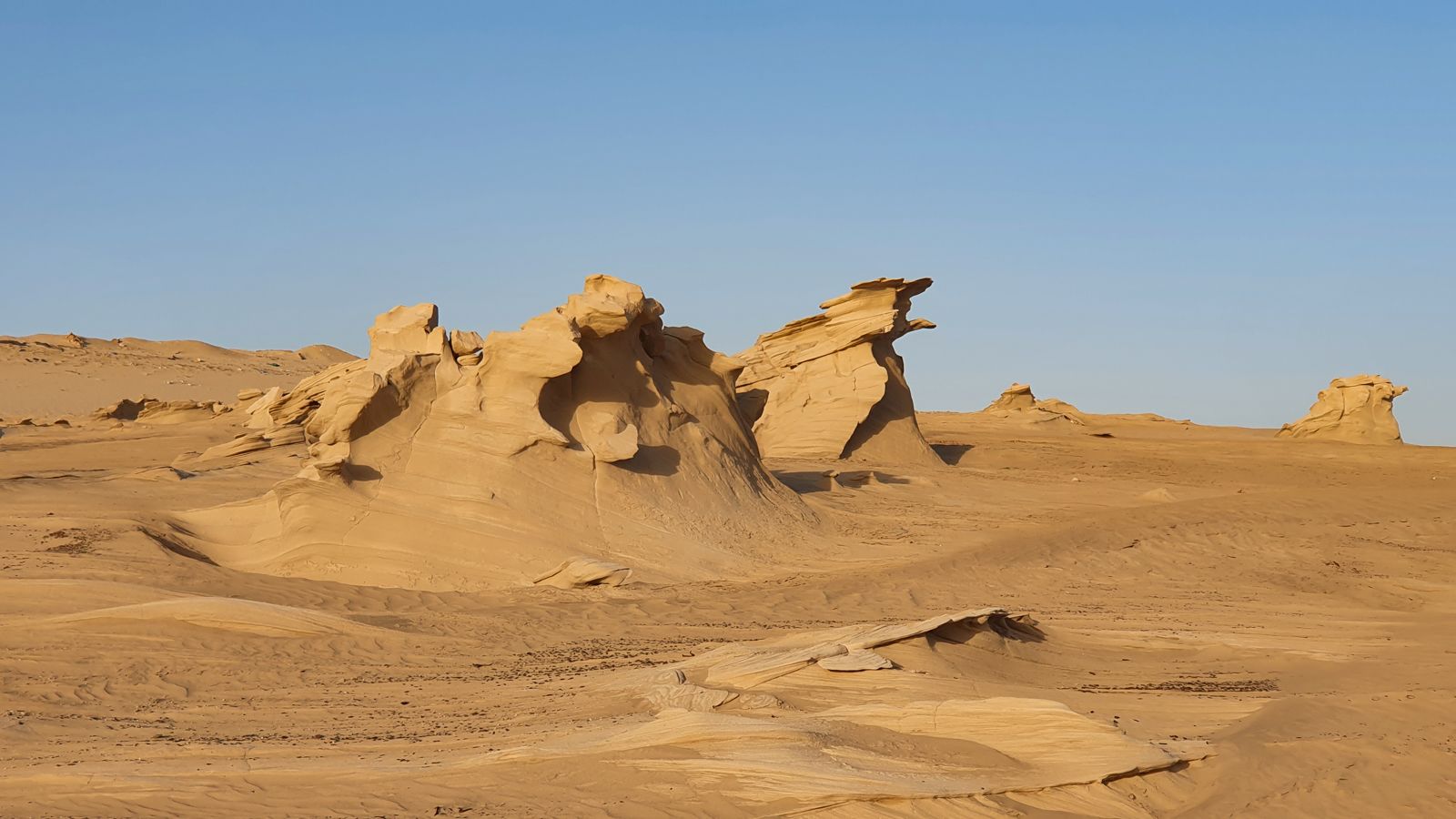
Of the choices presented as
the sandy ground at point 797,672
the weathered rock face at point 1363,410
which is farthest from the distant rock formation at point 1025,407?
the sandy ground at point 797,672

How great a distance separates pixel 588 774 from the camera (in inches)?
248

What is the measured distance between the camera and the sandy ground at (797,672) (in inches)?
241

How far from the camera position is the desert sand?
6285 millimetres

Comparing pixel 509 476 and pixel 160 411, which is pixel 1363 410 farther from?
pixel 160 411

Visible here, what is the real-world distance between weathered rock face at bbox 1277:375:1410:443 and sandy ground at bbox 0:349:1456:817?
29.7 feet

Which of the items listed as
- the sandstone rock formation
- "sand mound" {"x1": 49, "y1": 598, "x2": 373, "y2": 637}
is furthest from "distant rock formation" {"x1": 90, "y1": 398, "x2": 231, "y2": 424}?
"sand mound" {"x1": 49, "y1": 598, "x2": 373, "y2": 637}

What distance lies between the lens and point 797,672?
802 cm

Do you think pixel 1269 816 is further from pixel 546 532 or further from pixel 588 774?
pixel 546 532

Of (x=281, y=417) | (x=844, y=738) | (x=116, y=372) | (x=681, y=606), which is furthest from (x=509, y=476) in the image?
(x=116, y=372)

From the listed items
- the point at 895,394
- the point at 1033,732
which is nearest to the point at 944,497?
the point at 895,394

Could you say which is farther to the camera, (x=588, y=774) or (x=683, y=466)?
(x=683, y=466)

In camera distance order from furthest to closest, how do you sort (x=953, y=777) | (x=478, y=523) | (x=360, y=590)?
1. (x=478, y=523)
2. (x=360, y=590)
3. (x=953, y=777)

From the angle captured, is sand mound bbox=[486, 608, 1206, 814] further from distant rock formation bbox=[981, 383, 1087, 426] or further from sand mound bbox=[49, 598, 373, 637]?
distant rock formation bbox=[981, 383, 1087, 426]

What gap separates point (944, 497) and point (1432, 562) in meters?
5.85
